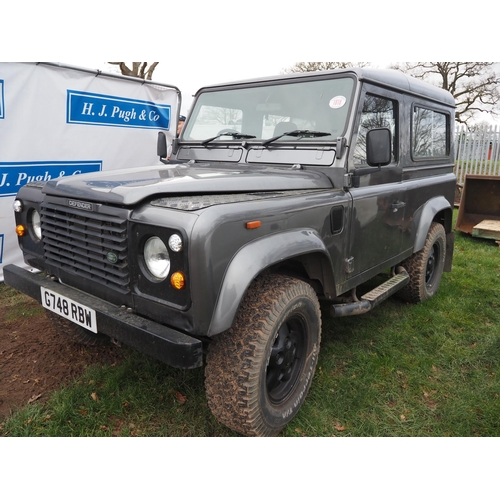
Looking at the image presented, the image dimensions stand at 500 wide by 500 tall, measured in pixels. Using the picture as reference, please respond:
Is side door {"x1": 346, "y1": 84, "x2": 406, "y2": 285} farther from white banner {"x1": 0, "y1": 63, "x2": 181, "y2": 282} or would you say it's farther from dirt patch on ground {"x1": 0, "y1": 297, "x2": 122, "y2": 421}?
white banner {"x1": 0, "y1": 63, "x2": 181, "y2": 282}

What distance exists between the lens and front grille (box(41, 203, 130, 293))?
205 centimetres

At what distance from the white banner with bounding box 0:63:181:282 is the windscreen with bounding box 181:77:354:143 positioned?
1429mm

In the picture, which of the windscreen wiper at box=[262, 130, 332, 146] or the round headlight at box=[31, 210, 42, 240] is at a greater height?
the windscreen wiper at box=[262, 130, 332, 146]

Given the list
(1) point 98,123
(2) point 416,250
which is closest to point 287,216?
(2) point 416,250

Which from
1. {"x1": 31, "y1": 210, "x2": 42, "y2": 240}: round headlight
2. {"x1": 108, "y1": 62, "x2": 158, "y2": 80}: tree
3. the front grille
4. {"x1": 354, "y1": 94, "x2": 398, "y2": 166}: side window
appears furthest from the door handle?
{"x1": 108, "y1": 62, "x2": 158, "y2": 80}: tree

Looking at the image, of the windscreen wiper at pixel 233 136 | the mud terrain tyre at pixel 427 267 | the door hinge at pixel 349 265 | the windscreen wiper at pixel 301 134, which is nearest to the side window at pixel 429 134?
the mud terrain tyre at pixel 427 267

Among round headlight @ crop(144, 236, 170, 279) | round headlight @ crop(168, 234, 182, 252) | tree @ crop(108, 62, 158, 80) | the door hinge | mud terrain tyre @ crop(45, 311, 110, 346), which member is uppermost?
tree @ crop(108, 62, 158, 80)

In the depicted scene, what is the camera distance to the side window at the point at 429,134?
3793mm

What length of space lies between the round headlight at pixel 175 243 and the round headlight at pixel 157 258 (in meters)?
0.10

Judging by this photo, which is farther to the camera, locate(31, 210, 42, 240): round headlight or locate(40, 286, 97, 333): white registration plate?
locate(31, 210, 42, 240): round headlight

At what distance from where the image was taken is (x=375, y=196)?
311cm

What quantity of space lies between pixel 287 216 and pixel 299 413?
127 cm

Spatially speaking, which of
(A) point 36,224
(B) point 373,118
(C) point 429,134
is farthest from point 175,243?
(C) point 429,134

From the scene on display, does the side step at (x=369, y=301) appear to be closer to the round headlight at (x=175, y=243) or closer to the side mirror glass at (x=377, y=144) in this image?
the side mirror glass at (x=377, y=144)
